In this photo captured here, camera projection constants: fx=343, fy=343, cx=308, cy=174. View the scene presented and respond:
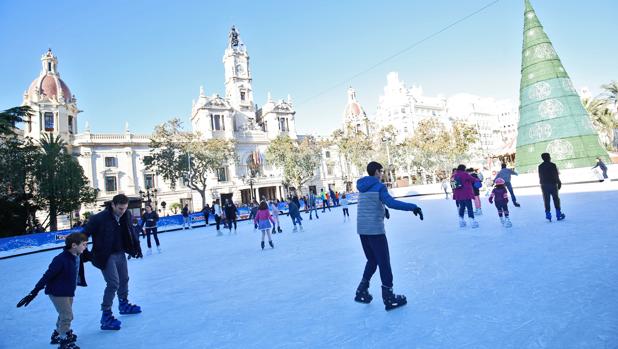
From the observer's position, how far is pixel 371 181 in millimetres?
3973

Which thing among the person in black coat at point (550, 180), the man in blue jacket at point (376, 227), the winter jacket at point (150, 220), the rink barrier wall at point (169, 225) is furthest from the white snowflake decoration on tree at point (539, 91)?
the winter jacket at point (150, 220)

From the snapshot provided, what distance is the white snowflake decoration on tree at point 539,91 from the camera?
21328 millimetres

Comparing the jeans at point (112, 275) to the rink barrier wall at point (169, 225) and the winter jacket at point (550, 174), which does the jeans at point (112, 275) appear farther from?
the rink barrier wall at point (169, 225)

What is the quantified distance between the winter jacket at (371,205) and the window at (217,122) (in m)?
45.6

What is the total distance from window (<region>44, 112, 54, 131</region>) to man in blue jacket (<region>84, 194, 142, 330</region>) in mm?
44246

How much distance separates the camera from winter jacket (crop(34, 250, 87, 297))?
355 cm

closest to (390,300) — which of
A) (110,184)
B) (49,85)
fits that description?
(110,184)

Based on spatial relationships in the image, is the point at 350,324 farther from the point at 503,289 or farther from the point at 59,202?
the point at 59,202

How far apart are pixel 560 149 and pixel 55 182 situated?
35.7 metres

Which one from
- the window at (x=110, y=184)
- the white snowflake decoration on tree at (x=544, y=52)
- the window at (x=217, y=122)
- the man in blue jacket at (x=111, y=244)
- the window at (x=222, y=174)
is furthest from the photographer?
the window at (x=217, y=122)

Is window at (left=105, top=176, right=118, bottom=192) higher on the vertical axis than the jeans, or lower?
higher

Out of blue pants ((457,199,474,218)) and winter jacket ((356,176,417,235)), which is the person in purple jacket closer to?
blue pants ((457,199,474,218))

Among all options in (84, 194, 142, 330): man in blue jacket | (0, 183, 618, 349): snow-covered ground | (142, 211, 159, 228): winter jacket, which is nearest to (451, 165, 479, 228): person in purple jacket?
(0, 183, 618, 349): snow-covered ground

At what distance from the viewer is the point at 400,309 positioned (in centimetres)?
379
